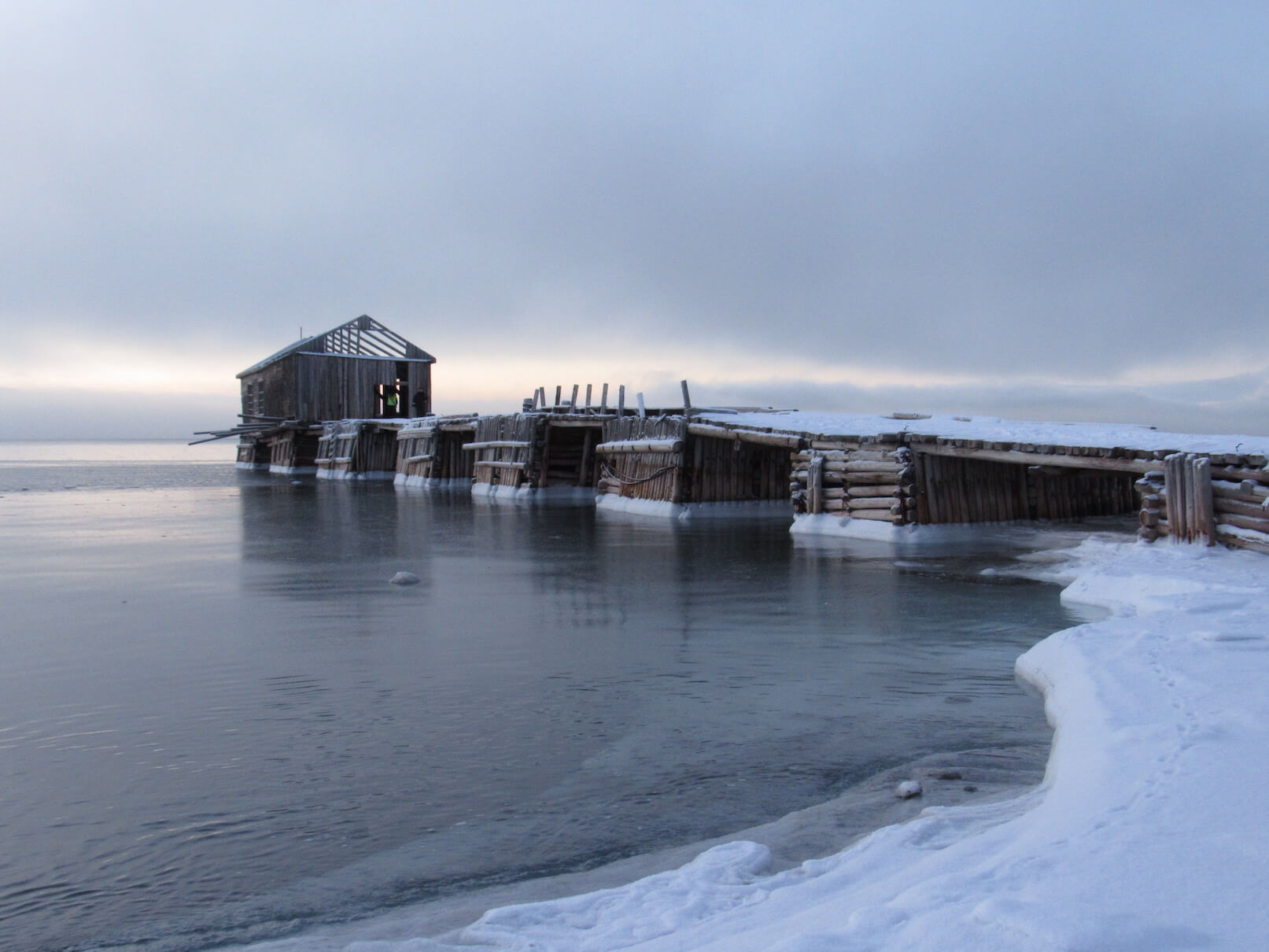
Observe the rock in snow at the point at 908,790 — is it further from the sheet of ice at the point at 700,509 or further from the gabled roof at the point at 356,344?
the gabled roof at the point at 356,344

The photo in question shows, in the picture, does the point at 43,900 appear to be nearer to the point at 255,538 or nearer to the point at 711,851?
the point at 711,851

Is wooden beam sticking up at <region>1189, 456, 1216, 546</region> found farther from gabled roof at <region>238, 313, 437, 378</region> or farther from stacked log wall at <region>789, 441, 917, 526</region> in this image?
gabled roof at <region>238, 313, 437, 378</region>

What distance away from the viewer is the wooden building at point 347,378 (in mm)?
53031

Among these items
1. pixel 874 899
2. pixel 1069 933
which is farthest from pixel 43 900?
pixel 1069 933

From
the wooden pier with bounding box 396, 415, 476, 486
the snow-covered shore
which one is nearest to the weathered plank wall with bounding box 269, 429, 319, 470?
the wooden pier with bounding box 396, 415, 476, 486

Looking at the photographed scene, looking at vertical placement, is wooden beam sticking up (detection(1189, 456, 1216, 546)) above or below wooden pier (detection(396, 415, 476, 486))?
below

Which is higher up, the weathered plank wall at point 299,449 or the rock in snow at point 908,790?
the weathered plank wall at point 299,449

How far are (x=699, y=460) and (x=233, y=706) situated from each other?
18004 mm

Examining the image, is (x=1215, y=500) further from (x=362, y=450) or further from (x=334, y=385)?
(x=334, y=385)

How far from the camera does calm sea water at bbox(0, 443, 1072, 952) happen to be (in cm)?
466

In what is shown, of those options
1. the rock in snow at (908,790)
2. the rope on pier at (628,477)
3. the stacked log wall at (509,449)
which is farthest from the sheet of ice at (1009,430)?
the rock in snow at (908,790)

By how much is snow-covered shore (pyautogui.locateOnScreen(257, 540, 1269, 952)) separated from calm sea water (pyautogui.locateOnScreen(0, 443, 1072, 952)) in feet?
2.27

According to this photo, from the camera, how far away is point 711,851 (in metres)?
4.52

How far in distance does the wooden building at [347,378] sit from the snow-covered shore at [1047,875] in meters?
51.1
